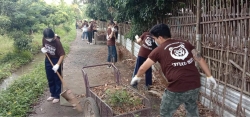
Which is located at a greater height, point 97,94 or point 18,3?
point 18,3

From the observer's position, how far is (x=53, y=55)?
5410 mm

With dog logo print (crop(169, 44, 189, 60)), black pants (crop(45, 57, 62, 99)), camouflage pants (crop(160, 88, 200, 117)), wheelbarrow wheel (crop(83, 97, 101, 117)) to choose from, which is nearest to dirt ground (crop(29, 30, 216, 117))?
black pants (crop(45, 57, 62, 99))

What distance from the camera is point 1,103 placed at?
5.15 m

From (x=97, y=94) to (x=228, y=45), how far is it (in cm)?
231

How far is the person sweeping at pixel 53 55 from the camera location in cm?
525

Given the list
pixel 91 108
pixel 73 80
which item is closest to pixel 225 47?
pixel 91 108

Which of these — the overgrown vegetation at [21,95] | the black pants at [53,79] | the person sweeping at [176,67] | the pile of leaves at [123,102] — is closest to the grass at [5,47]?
the overgrown vegetation at [21,95]

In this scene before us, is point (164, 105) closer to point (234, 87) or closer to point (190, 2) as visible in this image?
point (234, 87)

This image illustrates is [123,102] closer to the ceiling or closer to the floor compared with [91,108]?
closer to the ceiling

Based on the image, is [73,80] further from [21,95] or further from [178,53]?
[178,53]

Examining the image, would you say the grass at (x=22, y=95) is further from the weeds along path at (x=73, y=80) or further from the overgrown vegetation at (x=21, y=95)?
the weeds along path at (x=73, y=80)

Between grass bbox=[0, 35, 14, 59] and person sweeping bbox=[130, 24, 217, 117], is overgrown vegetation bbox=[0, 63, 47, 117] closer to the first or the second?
person sweeping bbox=[130, 24, 217, 117]

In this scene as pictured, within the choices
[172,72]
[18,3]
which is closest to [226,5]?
[172,72]

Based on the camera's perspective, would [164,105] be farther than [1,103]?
No
